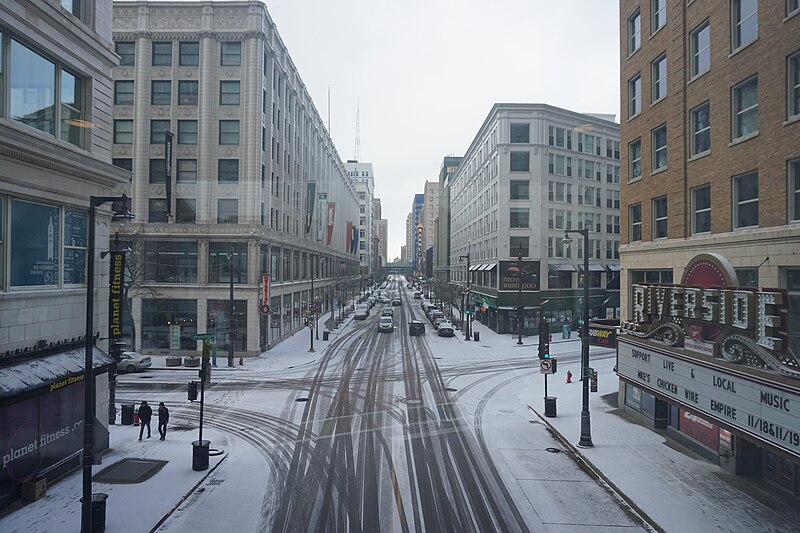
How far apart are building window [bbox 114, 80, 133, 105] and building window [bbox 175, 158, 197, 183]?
635cm

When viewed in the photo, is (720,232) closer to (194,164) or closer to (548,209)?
(194,164)

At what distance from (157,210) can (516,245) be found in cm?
3548

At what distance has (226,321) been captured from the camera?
38.4 metres

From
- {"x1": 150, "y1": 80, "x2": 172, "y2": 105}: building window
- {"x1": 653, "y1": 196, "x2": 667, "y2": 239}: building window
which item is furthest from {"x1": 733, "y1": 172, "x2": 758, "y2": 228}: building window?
{"x1": 150, "y1": 80, "x2": 172, "y2": 105}: building window

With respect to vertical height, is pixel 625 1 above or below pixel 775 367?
above

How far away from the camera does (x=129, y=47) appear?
3912cm

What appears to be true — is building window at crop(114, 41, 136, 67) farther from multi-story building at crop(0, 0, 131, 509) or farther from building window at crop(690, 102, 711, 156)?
building window at crop(690, 102, 711, 156)

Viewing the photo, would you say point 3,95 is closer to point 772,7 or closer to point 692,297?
point 692,297

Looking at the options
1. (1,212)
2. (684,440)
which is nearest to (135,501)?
(1,212)

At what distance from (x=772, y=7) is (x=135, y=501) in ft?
76.7

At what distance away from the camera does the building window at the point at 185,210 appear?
38.4 m

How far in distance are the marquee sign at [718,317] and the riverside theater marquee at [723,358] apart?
0.02m

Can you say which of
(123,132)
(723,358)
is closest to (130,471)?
(723,358)

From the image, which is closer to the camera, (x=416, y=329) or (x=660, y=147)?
(x=660, y=147)
